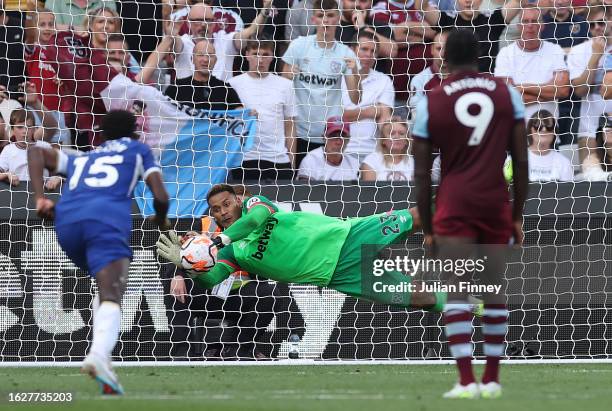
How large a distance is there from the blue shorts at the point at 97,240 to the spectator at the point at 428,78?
6.13 m

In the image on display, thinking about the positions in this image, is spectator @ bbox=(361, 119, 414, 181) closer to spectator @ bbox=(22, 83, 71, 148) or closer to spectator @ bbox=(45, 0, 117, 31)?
spectator @ bbox=(22, 83, 71, 148)

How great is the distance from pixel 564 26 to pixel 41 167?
7.81 m

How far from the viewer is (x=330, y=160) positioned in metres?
12.7

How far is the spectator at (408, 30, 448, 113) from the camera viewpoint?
12664 millimetres

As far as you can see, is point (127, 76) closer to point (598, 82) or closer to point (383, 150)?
point (383, 150)

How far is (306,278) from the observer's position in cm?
1046

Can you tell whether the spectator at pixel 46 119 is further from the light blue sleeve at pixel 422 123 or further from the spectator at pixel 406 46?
the light blue sleeve at pixel 422 123

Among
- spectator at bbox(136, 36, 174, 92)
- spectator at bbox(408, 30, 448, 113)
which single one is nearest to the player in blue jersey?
spectator at bbox(136, 36, 174, 92)

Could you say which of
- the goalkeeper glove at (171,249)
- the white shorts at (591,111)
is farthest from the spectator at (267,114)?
the white shorts at (591,111)

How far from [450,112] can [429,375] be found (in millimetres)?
3256

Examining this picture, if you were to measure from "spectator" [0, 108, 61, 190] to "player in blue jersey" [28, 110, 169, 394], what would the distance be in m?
4.40

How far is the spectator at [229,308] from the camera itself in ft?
37.5

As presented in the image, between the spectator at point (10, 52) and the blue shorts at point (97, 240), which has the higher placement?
the spectator at point (10, 52)

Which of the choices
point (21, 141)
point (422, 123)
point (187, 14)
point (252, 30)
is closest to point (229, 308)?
point (21, 141)
